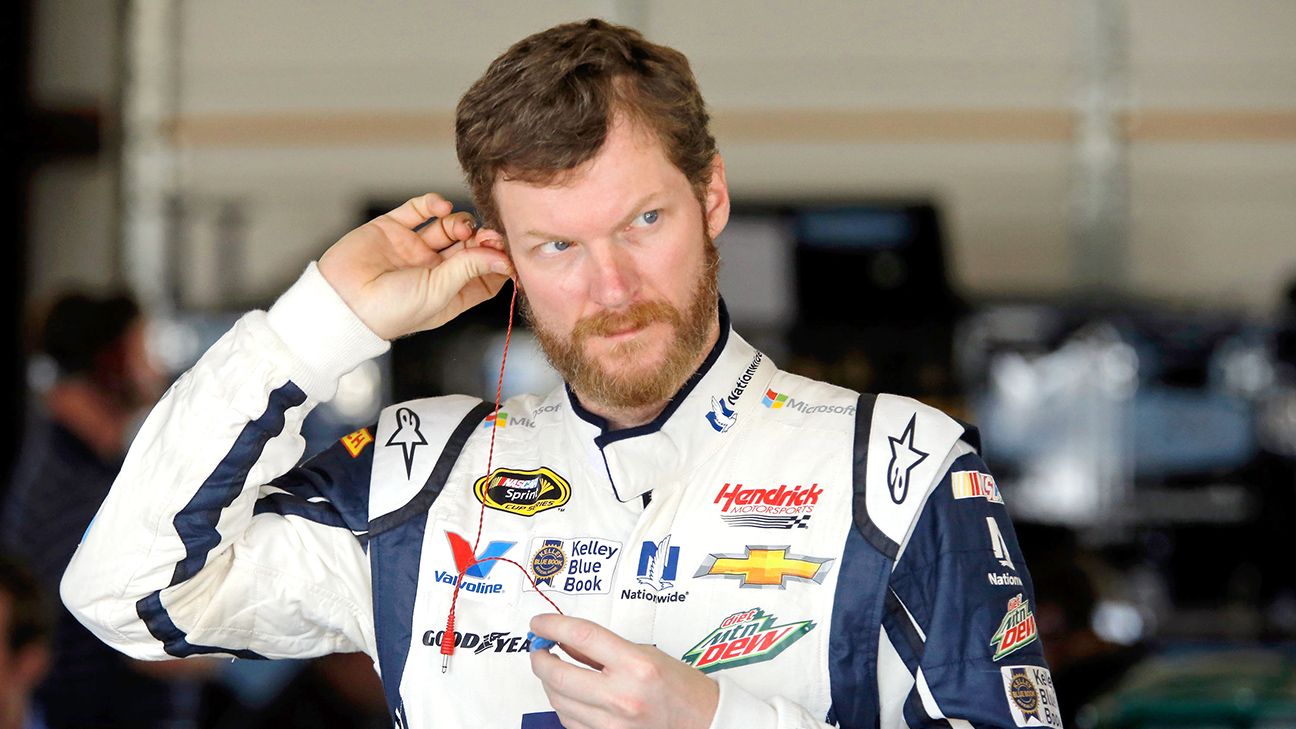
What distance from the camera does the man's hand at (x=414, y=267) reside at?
1702 mm

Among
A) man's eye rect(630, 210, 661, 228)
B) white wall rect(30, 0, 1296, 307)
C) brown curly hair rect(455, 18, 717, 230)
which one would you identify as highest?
brown curly hair rect(455, 18, 717, 230)

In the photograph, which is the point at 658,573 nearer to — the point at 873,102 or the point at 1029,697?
the point at 1029,697

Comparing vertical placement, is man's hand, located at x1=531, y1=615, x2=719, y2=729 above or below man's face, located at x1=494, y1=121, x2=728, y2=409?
below

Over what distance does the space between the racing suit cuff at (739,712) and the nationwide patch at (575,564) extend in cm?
28

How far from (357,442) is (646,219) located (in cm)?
47

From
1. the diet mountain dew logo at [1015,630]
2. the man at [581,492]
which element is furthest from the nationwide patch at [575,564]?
the diet mountain dew logo at [1015,630]

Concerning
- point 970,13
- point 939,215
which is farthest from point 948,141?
point 939,215

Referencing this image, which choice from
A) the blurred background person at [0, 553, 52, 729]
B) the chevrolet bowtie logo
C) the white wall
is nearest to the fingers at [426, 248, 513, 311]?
the chevrolet bowtie logo

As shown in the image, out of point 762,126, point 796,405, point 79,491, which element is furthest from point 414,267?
point 762,126

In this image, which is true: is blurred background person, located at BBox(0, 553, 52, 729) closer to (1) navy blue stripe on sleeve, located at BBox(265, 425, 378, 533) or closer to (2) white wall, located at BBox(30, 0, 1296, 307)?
(1) navy blue stripe on sleeve, located at BBox(265, 425, 378, 533)

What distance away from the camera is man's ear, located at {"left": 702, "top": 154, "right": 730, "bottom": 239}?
1797mm

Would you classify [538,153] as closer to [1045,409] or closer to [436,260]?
[436,260]

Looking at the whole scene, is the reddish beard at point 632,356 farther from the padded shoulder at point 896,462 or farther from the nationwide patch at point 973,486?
the nationwide patch at point 973,486

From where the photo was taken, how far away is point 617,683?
4.54 feet
